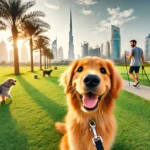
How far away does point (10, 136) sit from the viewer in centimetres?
390

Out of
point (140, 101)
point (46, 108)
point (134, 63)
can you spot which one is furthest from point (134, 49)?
point (46, 108)

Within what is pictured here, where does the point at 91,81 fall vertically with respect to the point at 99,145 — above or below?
above

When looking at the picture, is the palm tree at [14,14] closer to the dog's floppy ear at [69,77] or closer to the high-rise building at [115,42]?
the dog's floppy ear at [69,77]

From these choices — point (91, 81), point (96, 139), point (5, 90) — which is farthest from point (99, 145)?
point (5, 90)

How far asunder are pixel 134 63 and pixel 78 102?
7.38 metres

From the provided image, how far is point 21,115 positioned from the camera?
525 centimetres

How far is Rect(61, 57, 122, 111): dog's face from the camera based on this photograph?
231cm

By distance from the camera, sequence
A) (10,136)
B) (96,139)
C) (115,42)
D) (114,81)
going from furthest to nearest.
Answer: (115,42) → (10,136) → (114,81) → (96,139)

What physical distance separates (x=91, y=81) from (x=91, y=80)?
0.05 ft

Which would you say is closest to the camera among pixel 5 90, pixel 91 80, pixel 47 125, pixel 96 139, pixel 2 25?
pixel 91 80

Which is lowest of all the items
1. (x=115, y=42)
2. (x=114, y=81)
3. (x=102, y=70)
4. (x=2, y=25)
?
(x=114, y=81)

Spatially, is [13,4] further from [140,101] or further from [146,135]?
[146,135]

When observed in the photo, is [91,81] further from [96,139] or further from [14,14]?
[14,14]

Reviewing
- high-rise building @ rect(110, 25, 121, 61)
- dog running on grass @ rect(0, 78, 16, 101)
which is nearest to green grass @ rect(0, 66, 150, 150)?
dog running on grass @ rect(0, 78, 16, 101)
